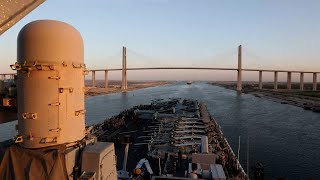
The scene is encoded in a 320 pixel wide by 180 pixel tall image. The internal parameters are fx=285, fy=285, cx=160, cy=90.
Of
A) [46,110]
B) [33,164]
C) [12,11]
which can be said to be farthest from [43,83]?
[12,11]

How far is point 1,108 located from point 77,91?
1.49 meters

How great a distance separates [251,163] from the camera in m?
23.7

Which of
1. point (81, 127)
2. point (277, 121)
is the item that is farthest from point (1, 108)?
point (277, 121)

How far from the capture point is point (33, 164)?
434cm

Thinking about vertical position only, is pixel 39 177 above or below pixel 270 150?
above

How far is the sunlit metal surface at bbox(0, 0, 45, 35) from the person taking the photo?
1.96 meters

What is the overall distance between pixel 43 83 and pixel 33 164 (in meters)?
1.26

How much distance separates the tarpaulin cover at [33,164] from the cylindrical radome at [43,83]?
0.18m

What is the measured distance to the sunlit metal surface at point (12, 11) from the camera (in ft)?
6.44

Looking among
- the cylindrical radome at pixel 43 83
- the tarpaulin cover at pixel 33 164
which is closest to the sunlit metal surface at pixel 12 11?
the cylindrical radome at pixel 43 83

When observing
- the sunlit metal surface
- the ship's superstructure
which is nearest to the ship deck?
the ship's superstructure

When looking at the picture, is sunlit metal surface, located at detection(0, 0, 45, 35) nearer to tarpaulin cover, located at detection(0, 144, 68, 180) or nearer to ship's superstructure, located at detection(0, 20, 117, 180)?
ship's superstructure, located at detection(0, 20, 117, 180)

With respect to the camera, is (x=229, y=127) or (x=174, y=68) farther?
(x=174, y=68)

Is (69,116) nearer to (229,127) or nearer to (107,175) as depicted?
(107,175)
